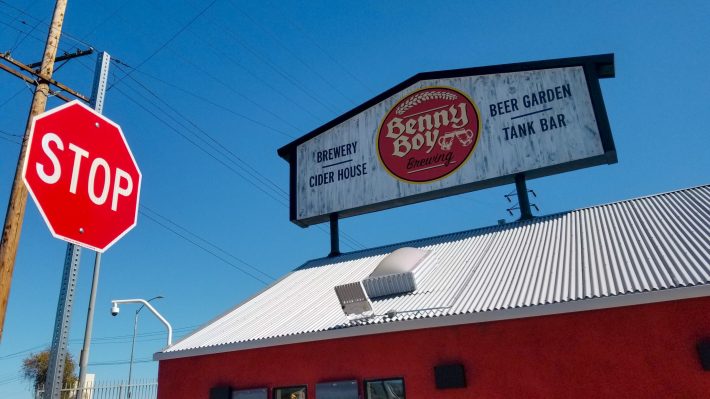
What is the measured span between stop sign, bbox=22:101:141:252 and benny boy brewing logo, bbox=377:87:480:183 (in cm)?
1293

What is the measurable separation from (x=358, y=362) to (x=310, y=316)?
2.05m

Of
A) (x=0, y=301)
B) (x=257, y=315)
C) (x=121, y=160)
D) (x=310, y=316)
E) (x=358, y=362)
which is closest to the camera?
(x=121, y=160)

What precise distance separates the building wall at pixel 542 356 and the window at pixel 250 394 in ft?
0.59

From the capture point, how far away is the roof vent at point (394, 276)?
38.0 ft

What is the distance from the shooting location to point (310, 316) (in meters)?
11.7

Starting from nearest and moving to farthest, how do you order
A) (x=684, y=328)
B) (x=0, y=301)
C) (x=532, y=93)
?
1. (x=0, y=301)
2. (x=684, y=328)
3. (x=532, y=93)

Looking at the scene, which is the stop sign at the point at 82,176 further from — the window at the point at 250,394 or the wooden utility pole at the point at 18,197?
the window at the point at 250,394

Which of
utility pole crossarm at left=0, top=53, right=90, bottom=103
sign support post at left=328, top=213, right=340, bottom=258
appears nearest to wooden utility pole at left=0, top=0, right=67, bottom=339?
utility pole crossarm at left=0, top=53, right=90, bottom=103

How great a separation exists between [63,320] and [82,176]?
0.98 meters

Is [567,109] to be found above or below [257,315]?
above

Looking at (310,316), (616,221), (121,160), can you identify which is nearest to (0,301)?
(121,160)

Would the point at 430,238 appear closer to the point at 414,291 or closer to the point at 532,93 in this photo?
the point at 414,291

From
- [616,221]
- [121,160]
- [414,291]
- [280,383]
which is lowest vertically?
[280,383]

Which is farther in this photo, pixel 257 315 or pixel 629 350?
pixel 257 315
